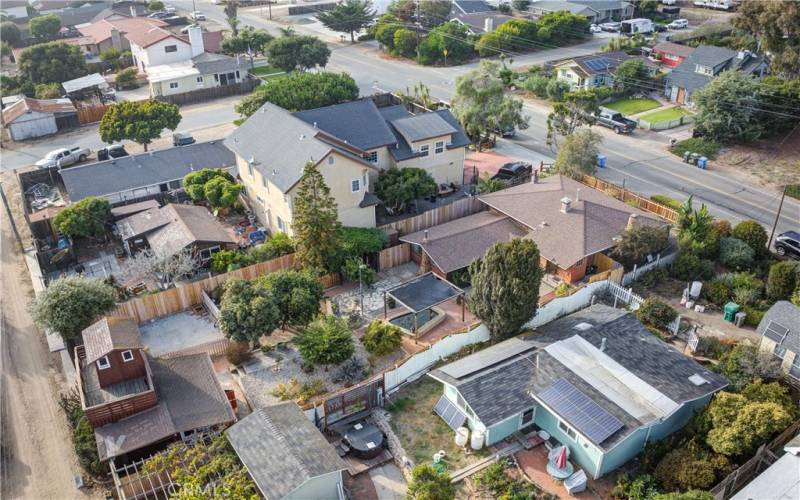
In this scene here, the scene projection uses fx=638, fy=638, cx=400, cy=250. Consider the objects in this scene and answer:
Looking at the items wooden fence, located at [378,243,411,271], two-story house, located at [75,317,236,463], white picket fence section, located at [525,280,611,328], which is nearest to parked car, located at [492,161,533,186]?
wooden fence, located at [378,243,411,271]

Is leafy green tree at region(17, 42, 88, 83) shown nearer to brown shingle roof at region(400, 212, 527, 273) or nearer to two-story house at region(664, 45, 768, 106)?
brown shingle roof at region(400, 212, 527, 273)

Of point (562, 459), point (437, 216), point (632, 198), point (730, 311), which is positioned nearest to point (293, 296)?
point (437, 216)

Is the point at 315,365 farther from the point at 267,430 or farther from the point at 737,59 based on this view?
the point at 737,59

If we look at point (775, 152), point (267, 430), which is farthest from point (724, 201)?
point (267, 430)

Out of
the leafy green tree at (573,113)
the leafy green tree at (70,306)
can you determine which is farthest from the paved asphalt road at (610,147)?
the leafy green tree at (70,306)

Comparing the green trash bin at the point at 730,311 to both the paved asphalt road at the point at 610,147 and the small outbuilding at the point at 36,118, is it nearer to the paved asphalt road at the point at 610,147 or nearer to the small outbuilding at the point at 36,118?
the paved asphalt road at the point at 610,147

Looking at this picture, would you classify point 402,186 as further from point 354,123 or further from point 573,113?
point 573,113
